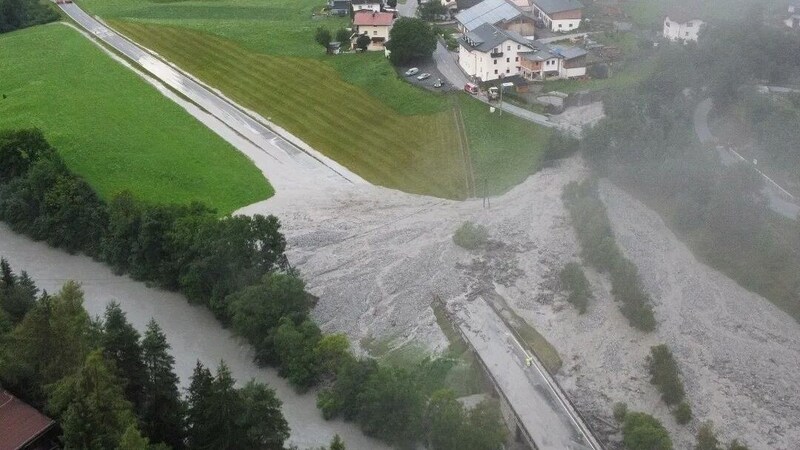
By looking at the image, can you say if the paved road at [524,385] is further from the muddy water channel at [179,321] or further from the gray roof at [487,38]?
Answer: the gray roof at [487,38]

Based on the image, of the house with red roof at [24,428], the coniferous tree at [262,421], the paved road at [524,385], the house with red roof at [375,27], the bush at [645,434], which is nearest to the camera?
the house with red roof at [24,428]

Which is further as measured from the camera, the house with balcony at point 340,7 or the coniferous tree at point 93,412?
the house with balcony at point 340,7

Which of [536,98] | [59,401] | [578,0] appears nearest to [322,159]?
[536,98]

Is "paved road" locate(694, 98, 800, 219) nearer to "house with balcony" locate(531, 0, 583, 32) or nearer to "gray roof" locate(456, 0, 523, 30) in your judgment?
"house with balcony" locate(531, 0, 583, 32)

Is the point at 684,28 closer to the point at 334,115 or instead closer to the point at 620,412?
the point at 334,115

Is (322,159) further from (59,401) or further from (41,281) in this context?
(59,401)

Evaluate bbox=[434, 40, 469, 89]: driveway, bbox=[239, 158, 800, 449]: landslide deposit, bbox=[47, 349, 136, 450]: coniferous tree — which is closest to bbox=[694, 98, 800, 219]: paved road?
bbox=[239, 158, 800, 449]: landslide deposit

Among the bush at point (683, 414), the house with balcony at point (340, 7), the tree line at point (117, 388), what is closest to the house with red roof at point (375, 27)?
the house with balcony at point (340, 7)
